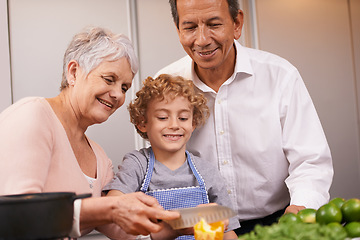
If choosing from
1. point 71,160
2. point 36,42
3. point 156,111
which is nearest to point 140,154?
point 156,111

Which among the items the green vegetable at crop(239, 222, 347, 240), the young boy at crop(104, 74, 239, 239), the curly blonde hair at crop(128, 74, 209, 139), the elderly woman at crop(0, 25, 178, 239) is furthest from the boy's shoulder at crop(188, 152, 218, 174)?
the green vegetable at crop(239, 222, 347, 240)

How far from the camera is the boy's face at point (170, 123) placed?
159 centimetres

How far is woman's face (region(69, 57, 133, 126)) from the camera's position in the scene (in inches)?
53.5

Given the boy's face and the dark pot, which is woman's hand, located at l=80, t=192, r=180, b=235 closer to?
the dark pot

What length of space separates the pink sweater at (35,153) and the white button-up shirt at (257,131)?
23.3 inches

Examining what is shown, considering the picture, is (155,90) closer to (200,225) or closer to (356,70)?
(200,225)

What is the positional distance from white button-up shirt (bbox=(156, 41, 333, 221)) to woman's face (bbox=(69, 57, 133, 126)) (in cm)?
46

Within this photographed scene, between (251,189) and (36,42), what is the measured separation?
1.54 meters

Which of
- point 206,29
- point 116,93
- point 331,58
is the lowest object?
point 116,93

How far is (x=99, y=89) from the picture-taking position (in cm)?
136

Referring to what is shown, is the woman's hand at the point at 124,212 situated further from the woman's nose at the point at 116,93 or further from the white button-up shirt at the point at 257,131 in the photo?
the white button-up shirt at the point at 257,131

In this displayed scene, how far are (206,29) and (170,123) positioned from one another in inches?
14.9

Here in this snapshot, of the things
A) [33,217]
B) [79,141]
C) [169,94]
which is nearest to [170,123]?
[169,94]

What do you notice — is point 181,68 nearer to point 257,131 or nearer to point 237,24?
point 237,24
